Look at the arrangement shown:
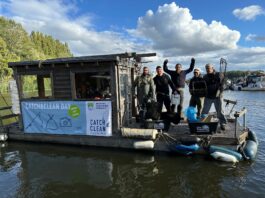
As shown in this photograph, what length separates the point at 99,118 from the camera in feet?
27.6

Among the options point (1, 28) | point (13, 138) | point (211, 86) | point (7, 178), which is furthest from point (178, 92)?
point (1, 28)

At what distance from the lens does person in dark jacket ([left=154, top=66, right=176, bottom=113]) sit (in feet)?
26.5

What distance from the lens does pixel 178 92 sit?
820 centimetres

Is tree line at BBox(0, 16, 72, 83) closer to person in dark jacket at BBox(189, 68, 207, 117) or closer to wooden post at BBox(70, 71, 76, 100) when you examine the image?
wooden post at BBox(70, 71, 76, 100)

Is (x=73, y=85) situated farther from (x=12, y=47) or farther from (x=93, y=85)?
(x=12, y=47)

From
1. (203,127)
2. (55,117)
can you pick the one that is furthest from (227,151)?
(55,117)

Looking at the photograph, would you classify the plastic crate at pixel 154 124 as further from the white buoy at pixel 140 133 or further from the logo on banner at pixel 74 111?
the logo on banner at pixel 74 111

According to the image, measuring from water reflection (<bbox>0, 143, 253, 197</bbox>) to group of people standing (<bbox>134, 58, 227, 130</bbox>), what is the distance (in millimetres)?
1669

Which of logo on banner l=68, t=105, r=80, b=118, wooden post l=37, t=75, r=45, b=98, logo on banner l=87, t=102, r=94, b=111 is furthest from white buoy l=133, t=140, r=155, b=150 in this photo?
wooden post l=37, t=75, r=45, b=98

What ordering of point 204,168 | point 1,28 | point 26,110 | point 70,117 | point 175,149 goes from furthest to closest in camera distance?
1. point 1,28
2. point 26,110
3. point 70,117
4. point 175,149
5. point 204,168

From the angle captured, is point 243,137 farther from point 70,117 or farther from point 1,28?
point 1,28

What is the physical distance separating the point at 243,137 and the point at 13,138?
823 cm

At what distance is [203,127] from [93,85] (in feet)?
14.9

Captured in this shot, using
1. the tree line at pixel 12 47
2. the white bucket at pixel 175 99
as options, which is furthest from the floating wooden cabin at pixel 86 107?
the tree line at pixel 12 47
